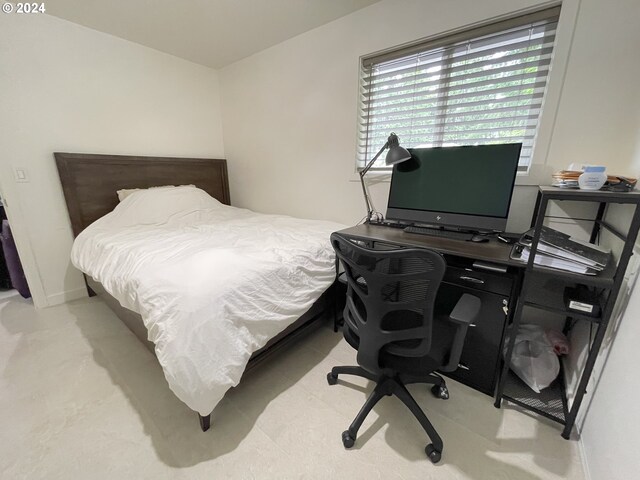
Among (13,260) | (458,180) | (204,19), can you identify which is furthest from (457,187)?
(13,260)

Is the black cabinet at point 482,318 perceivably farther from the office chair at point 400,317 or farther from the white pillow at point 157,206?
the white pillow at point 157,206

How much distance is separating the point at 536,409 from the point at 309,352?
1.27 metres

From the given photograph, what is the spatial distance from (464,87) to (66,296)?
3848mm

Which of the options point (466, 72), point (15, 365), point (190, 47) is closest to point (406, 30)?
point (466, 72)

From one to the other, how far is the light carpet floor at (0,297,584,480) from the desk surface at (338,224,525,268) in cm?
81

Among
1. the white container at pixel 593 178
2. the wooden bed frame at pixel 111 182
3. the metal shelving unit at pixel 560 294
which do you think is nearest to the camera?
the metal shelving unit at pixel 560 294

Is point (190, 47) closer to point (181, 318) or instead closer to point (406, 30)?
point (406, 30)

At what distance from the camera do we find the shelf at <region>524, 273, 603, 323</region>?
112 cm

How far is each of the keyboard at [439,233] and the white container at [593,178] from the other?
0.58 metres

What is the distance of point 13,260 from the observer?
236cm

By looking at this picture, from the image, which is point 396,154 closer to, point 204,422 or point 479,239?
point 479,239

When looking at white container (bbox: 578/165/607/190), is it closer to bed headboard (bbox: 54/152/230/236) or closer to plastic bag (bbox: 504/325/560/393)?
plastic bag (bbox: 504/325/560/393)

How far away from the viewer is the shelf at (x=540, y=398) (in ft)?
4.26

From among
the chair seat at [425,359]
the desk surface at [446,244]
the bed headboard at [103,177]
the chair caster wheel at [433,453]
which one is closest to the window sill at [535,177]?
the desk surface at [446,244]
